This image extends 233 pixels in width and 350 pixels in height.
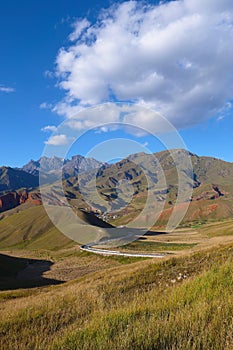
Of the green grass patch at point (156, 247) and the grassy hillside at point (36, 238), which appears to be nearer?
the green grass patch at point (156, 247)

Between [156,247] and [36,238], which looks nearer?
[156,247]

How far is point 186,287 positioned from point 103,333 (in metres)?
4.49

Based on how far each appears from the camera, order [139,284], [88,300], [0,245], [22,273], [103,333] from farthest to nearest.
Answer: [0,245] < [22,273] < [139,284] < [88,300] < [103,333]

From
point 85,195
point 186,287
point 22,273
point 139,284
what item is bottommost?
point 22,273

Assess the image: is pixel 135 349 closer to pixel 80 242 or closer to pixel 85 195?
pixel 85 195

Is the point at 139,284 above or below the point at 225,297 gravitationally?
below

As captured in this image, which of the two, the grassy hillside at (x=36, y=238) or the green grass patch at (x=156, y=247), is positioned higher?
the grassy hillside at (x=36, y=238)

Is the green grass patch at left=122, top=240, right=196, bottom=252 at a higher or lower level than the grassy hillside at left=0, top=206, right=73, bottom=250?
lower

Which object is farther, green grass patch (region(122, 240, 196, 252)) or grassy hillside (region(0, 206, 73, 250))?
grassy hillside (region(0, 206, 73, 250))

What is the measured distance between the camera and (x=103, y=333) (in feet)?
17.9

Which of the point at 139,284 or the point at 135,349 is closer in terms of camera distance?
the point at 135,349

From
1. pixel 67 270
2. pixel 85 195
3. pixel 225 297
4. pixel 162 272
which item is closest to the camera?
pixel 225 297

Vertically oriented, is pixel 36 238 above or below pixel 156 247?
above

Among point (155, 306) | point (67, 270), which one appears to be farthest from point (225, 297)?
point (67, 270)
